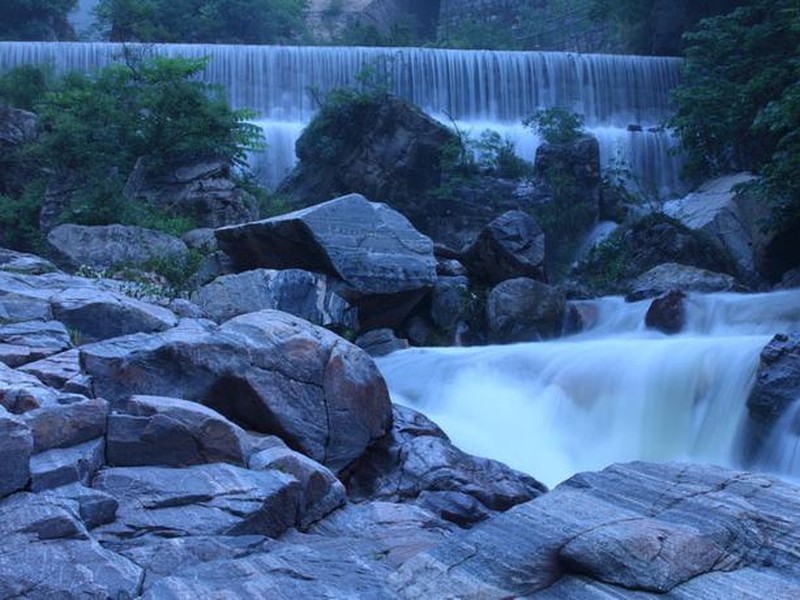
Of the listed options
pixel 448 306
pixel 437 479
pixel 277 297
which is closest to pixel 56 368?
pixel 437 479

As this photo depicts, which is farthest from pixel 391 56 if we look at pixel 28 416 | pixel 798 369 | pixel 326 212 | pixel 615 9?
pixel 28 416

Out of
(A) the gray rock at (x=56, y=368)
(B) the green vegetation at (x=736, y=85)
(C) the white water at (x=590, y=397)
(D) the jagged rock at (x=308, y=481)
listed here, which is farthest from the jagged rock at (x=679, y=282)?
(A) the gray rock at (x=56, y=368)

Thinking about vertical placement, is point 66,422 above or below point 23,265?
below

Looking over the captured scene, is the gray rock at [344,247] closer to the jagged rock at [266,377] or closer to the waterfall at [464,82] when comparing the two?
the jagged rock at [266,377]

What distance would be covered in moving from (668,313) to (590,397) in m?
3.41

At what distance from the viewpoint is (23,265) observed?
432 inches

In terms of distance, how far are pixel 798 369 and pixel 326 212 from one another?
6.71 metres

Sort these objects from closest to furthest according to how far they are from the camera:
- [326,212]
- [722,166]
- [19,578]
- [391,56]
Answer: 1. [19,578]
2. [326,212]
3. [722,166]
4. [391,56]

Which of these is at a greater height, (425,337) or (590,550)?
(590,550)

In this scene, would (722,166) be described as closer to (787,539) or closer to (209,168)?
Answer: (209,168)

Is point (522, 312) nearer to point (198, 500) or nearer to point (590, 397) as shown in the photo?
point (590, 397)

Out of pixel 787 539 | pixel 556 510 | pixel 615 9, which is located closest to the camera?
pixel 787 539

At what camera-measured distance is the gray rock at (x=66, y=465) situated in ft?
17.6

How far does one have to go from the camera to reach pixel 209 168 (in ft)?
56.7
